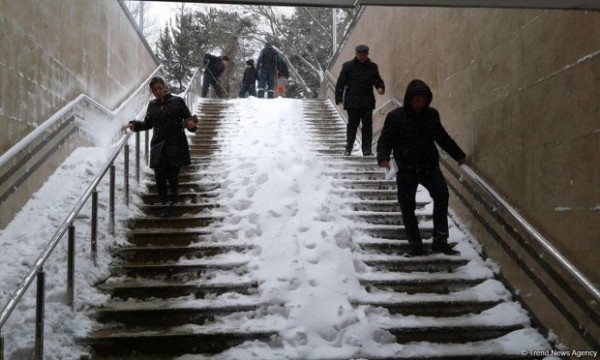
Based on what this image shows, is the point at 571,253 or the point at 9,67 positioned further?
the point at 9,67

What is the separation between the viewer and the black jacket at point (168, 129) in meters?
5.89

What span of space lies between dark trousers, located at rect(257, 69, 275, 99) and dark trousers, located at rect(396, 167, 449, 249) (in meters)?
10.6

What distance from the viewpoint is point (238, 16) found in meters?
32.0

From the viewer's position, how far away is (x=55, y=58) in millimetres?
6324

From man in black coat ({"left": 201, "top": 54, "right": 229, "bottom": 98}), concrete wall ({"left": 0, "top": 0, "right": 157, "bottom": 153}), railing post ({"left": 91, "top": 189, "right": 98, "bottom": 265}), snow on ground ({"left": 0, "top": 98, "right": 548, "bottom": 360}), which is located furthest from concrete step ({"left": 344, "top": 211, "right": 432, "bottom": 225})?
man in black coat ({"left": 201, "top": 54, "right": 229, "bottom": 98})

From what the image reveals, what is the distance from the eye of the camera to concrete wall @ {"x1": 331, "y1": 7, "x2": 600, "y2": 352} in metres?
3.63

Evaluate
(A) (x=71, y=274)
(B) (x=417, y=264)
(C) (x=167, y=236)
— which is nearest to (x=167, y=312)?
(A) (x=71, y=274)

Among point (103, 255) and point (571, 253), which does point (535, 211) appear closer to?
point (571, 253)

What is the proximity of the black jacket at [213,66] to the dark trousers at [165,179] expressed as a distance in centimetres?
913

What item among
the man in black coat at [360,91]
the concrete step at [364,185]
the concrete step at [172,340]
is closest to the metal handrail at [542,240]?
the concrete step at [364,185]

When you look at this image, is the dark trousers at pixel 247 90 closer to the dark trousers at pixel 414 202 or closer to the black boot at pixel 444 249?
the dark trousers at pixel 414 202

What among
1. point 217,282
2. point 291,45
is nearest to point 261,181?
point 217,282

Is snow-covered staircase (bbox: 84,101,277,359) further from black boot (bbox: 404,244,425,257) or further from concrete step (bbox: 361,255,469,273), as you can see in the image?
black boot (bbox: 404,244,425,257)

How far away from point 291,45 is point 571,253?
28248 millimetres
